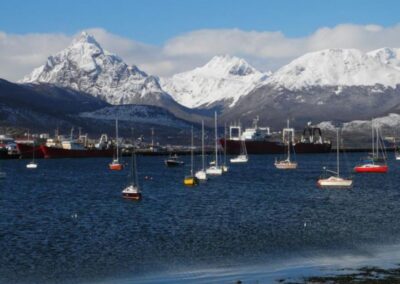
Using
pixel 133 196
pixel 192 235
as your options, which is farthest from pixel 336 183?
pixel 192 235

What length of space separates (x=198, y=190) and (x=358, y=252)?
57331 mm

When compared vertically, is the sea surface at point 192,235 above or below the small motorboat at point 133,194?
below

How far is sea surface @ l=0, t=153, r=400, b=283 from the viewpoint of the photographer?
4559 centimetres

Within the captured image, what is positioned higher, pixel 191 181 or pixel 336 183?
pixel 191 181

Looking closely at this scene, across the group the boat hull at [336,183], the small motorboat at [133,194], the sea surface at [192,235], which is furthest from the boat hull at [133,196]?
the boat hull at [336,183]

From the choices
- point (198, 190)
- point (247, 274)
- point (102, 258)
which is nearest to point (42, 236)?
point (102, 258)

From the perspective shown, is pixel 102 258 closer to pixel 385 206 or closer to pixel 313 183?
pixel 385 206

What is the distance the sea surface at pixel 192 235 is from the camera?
45.6 m

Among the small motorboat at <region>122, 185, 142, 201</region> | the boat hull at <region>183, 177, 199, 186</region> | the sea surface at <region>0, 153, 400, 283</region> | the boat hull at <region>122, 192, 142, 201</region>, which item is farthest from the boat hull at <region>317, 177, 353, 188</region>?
the boat hull at <region>122, 192, 142, 201</region>

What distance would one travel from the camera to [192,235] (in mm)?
59812

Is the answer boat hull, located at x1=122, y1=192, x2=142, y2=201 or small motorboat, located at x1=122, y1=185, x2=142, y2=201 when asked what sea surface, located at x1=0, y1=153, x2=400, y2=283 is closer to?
boat hull, located at x1=122, y1=192, x2=142, y2=201

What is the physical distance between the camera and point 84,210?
78500 mm

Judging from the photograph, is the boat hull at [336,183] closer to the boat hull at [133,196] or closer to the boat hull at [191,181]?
the boat hull at [191,181]

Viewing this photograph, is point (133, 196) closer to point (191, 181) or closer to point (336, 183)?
point (191, 181)
